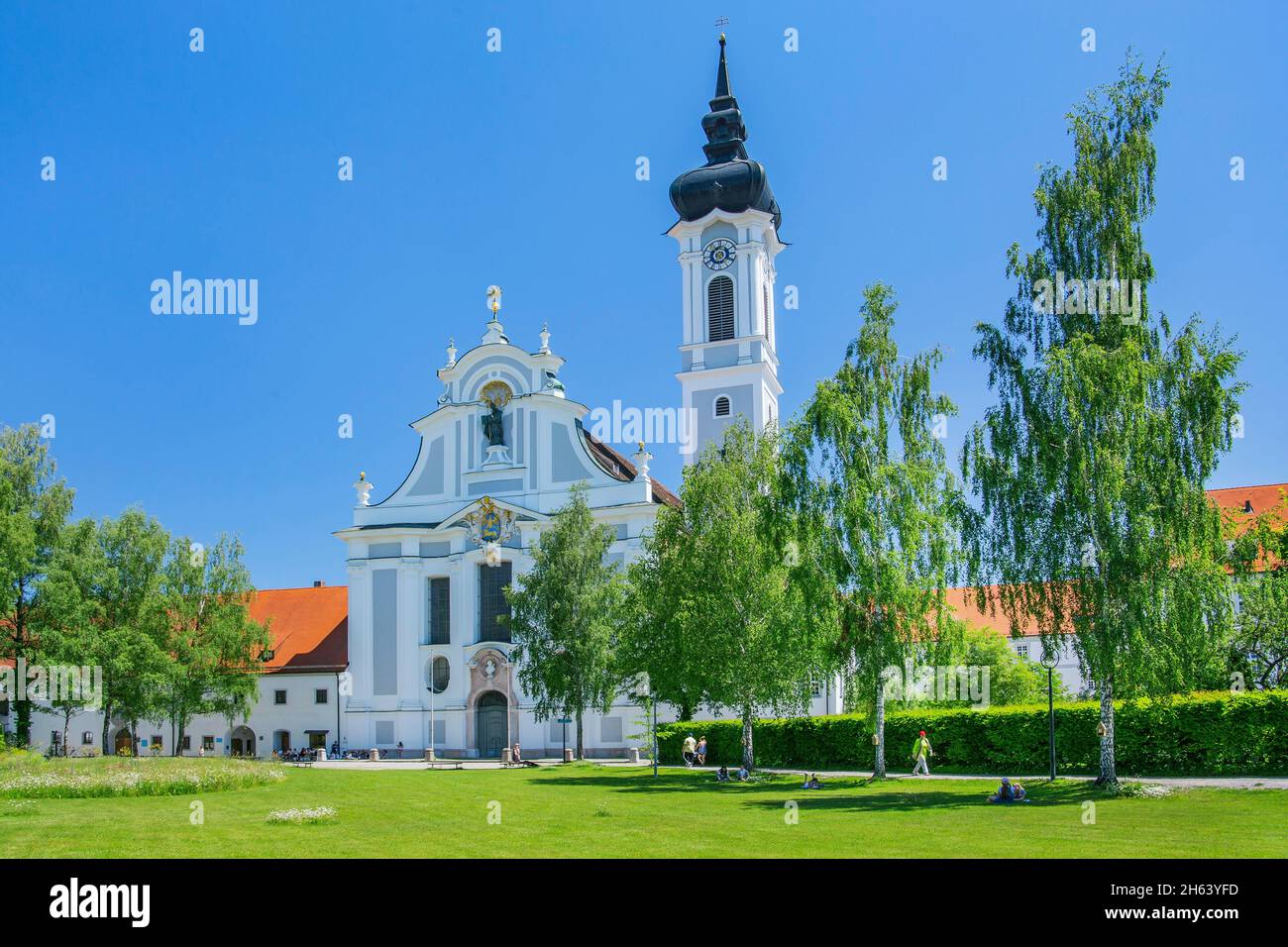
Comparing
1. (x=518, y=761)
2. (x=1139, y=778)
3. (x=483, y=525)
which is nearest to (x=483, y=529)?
(x=483, y=525)

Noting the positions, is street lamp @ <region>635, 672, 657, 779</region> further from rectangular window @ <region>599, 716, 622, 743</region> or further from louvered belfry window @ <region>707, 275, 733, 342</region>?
louvered belfry window @ <region>707, 275, 733, 342</region>

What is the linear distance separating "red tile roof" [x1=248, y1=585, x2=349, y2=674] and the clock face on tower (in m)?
26.3

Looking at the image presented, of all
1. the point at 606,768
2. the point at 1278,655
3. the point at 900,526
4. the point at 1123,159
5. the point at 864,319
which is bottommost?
the point at 606,768

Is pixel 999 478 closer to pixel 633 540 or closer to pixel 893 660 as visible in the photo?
pixel 893 660

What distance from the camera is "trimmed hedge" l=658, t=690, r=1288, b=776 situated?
29.3 m

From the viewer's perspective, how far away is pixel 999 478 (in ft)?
87.8

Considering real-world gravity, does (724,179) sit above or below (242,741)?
above

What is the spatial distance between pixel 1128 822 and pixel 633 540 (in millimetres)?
35002

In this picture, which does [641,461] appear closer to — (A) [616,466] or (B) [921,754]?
(A) [616,466]

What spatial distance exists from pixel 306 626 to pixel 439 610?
32.8 ft

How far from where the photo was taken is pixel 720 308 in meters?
58.6
